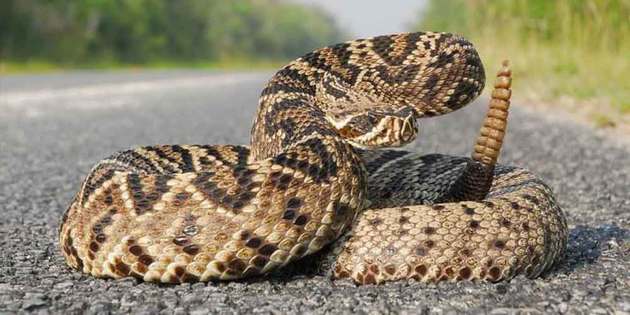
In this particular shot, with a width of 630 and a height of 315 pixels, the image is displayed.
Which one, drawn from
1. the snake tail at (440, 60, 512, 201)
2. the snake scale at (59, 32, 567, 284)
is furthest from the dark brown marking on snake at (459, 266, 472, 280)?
the snake tail at (440, 60, 512, 201)

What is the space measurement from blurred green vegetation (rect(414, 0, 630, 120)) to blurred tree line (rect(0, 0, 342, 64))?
975 inches

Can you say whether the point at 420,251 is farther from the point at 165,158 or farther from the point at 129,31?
the point at 129,31

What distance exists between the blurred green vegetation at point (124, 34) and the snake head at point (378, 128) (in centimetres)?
2509

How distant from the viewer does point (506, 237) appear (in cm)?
335

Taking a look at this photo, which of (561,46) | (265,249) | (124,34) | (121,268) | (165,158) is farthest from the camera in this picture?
(124,34)

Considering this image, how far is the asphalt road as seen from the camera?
9.62 feet

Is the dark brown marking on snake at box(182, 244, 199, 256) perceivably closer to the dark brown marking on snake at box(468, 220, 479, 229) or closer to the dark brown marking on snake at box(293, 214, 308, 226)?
the dark brown marking on snake at box(293, 214, 308, 226)

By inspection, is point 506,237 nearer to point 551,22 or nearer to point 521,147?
point 521,147

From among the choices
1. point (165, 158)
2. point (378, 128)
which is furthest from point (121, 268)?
point (378, 128)

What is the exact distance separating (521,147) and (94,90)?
39.0 ft

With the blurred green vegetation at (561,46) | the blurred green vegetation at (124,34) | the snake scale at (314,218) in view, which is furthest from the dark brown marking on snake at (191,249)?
the blurred green vegetation at (124,34)

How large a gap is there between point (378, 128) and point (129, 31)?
158ft

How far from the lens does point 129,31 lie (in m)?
49.6

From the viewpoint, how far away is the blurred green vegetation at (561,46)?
1079 cm
